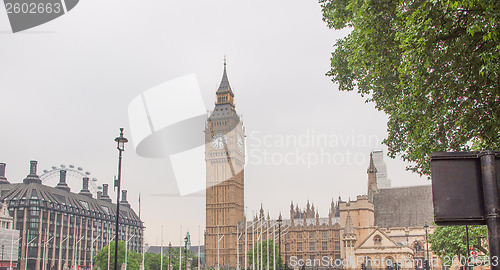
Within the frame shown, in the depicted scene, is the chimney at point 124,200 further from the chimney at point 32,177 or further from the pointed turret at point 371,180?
→ the pointed turret at point 371,180

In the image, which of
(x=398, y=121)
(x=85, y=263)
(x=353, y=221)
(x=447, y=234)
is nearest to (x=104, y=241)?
(x=85, y=263)

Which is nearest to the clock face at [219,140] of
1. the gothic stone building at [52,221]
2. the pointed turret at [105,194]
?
the gothic stone building at [52,221]

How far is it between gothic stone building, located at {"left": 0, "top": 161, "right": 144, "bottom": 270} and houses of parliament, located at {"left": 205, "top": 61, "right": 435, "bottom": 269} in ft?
67.4

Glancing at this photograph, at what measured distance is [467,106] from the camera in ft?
50.1

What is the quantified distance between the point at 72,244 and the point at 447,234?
9530cm

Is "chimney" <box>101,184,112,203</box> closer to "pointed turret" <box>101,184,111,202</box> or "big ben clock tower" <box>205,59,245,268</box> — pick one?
"pointed turret" <box>101,184,111,202</box>

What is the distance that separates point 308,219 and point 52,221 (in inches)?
2283

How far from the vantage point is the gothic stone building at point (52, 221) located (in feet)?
342

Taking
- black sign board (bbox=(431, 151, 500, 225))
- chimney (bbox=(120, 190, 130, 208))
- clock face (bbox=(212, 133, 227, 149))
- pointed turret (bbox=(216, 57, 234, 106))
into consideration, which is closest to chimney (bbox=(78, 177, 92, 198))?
chimney (bbox=(120, 190, 130, 208))

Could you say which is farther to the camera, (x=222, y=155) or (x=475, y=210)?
(x=222, y=155)

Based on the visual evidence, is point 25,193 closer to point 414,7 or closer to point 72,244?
point 72,244

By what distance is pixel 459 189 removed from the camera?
421 cm

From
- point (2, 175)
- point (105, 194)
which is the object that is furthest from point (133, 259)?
Result: point (105, 194)

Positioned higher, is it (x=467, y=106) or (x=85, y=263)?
(x=467, y=106)
